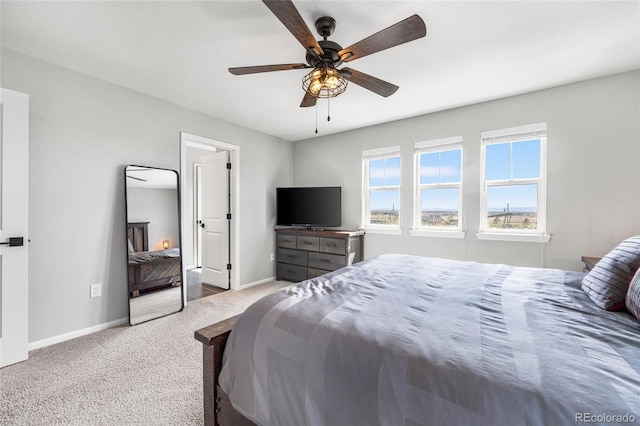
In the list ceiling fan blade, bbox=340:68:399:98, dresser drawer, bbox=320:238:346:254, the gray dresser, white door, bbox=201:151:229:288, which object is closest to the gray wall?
white door, bbox=201:151:229:288

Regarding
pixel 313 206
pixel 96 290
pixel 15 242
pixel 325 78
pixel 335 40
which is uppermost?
pixel 335 40

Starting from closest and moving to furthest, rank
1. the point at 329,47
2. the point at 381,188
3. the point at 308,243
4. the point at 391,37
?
the point at 391,37 → the point at 329,47 → the point at 381,188 → the point at 308,243

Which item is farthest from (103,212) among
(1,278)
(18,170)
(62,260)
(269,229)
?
(269,229)

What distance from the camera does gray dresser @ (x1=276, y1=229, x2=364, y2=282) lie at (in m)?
3.86

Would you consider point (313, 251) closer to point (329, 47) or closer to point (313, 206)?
point (313, 206)

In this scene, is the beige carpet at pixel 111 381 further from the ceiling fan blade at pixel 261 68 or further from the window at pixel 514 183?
the window at pixel 514 183

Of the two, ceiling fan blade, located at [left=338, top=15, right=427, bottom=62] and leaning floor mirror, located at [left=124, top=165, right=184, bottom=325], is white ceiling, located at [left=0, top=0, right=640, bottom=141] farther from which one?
leaning floor mirror, located at [left=124, top=165, right=184, bottom=325]

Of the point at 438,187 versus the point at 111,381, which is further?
the point at 438,187

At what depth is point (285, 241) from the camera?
14.9 ft

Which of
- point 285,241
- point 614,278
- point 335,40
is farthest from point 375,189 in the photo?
point 614,278

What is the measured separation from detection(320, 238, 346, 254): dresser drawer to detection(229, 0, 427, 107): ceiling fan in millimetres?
2211

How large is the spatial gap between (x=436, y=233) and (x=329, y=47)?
2.72 meters

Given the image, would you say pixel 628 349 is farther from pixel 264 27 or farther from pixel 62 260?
pixel 62 260

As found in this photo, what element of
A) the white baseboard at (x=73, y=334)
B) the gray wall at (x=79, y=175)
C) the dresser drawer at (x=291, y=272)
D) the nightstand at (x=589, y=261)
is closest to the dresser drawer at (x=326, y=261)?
the dresser drawer at (x=291, y=272)
